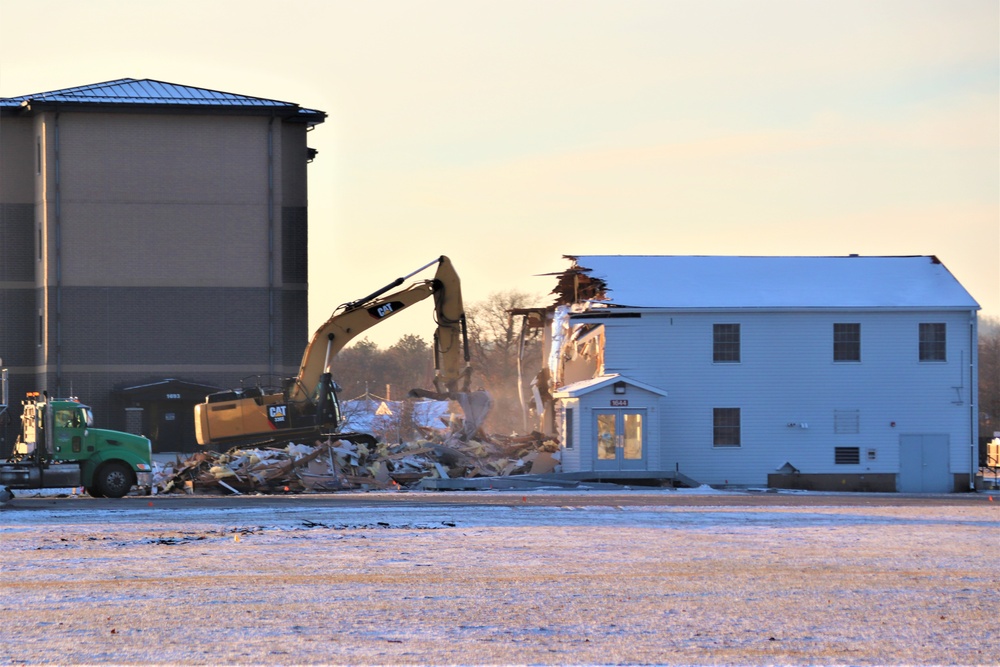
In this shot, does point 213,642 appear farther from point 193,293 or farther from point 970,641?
point 193,293

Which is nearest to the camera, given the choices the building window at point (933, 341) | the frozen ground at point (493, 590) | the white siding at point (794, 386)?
the frozen ground at point (493, 590)

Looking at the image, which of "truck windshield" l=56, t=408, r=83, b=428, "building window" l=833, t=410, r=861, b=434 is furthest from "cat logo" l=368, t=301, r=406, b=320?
"building window" l=833, t=410, r=861, b=434

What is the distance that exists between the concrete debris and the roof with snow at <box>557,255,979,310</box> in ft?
22.2

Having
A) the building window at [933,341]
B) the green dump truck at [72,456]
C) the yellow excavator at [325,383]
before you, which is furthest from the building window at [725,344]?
the green dump truck at [72,456]

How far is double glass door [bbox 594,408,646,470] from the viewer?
147 ft

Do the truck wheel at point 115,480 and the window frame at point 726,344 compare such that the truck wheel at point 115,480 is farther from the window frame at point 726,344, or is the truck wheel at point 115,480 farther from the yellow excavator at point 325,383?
the window frame at point 726,344

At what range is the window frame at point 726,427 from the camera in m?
46.8

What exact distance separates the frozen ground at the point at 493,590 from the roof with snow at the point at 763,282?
20.0 meters

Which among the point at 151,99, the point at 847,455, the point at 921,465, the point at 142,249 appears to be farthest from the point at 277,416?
the point at 151,99

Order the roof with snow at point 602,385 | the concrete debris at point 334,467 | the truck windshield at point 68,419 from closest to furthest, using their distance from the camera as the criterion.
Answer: the truck windshield at point 68,419 → the concrete debris at point 334,467 → the roof with snow at point 602,385

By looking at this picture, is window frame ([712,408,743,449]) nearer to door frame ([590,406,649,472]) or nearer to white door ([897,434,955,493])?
door frame ([590,406,649,472])

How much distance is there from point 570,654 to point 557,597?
362 cm

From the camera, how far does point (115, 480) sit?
3469 centimetres

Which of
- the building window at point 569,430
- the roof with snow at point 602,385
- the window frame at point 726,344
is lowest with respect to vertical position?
the building window at point 569,430
